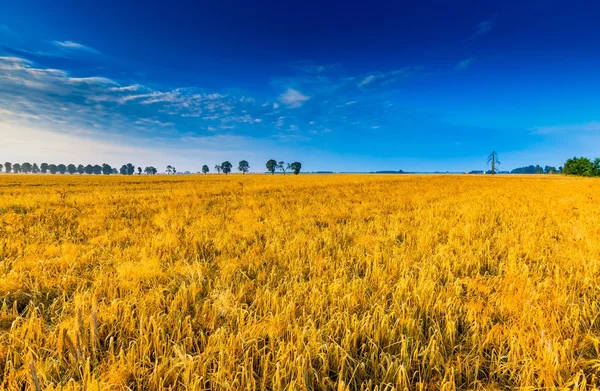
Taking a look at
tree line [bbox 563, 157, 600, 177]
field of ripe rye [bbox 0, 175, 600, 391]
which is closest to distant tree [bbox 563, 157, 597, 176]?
tree line [bbox 563, 157, 600, 177]

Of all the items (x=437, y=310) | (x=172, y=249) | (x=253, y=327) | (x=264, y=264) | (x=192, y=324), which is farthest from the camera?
(x=172, y=249)

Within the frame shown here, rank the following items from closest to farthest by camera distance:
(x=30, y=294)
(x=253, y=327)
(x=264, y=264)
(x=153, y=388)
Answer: (x=153, y=388), (x=253, y=327), (x=30, y=294), (x=264, y=264)

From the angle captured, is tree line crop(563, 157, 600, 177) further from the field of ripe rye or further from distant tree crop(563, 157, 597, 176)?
the field of ripe rye

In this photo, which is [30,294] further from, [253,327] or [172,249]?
[253,327]

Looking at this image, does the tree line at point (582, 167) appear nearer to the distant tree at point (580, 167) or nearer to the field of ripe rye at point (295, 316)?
the distant tree at point (580, 167)

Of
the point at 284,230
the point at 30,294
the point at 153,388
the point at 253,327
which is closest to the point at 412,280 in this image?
the point at 253,327

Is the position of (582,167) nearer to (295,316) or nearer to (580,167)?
(580,167)

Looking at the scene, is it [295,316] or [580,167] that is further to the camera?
[580,167]

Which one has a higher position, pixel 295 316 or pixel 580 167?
pixel 580 167

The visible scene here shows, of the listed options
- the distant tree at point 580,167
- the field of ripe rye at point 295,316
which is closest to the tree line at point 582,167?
the distant tree at point 580,167

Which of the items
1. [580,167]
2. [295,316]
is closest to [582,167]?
[580,167]

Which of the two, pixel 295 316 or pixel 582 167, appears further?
pixel 582 167

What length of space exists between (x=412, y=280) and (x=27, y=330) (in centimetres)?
412

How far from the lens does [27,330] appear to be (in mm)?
2418
